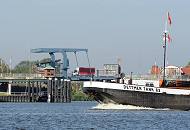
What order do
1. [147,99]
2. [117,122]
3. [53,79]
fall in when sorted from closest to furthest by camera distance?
[117,122]
[147,99]
[53,79]

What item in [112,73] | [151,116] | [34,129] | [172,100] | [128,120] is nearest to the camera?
[34,129]

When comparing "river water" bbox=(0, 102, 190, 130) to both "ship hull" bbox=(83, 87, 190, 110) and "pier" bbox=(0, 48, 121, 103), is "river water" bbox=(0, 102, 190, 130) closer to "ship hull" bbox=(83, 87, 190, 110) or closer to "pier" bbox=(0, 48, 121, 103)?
"ship hull" bbox=(83, 87, 190, 110)

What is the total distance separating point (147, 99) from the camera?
318 feet

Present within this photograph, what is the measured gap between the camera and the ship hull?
96.6m

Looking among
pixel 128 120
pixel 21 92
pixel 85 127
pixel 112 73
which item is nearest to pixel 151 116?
pixel 128 120

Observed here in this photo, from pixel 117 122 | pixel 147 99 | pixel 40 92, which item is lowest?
pixel 117 122

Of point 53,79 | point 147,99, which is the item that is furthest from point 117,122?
point 53,79

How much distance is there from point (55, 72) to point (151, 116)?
95550 mm

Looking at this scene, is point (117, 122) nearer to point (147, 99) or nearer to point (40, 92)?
point (147, 99)

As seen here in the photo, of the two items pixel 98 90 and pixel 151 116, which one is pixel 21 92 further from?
pixel 151 116

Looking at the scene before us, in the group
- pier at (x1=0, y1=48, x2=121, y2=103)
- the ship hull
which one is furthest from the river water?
→ pier at (x1=0, y1=48, x2=121, y2=103)

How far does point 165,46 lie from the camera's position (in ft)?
329

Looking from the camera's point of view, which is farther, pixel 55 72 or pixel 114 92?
pixel 55 72

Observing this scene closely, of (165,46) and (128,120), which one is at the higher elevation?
(165,46)
